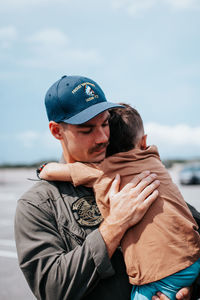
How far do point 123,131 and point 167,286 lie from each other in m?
0.82

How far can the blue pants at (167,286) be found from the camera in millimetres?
1598

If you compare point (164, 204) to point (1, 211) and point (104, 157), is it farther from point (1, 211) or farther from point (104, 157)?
point (1, 211)

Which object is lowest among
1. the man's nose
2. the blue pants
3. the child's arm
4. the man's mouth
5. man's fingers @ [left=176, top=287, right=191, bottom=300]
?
man's fingers @ [left=176, top=287, right=191, bottom=300]

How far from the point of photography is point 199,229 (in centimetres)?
186

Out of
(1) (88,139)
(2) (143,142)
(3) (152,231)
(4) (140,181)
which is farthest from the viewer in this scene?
(2) (143,142)

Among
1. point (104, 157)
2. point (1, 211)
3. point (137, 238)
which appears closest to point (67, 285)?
point (137, 238)

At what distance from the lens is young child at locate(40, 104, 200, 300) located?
1562mm

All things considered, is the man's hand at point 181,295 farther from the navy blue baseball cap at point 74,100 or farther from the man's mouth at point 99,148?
the navy blue baseball cap at point 74,100

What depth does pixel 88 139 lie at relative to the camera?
5.96 ft

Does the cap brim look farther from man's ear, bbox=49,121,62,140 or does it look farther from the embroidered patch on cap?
the embroidered patch on cap

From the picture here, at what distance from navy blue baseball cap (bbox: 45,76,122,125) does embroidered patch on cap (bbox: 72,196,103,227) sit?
1.31 feet

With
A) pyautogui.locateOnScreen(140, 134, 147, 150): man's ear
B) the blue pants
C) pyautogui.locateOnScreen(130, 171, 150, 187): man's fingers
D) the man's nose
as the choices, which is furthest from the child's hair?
the blue pants

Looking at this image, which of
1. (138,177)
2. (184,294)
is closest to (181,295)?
(184,294)

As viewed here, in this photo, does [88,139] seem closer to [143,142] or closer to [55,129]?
[55,129]
